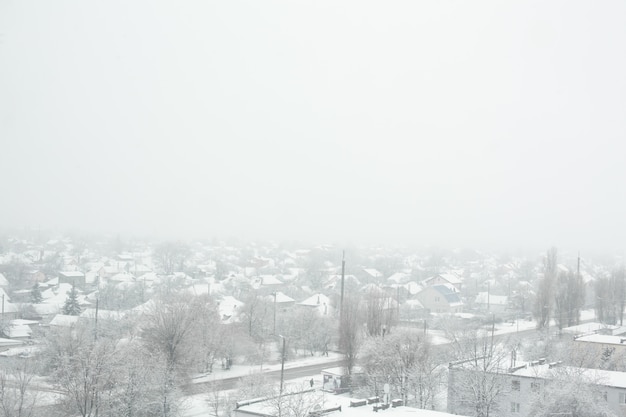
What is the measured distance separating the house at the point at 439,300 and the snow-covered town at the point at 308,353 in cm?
15

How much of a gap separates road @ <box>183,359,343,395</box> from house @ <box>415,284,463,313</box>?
93.3 feet

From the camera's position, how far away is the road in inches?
1206

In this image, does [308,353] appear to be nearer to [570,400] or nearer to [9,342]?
[9,342]

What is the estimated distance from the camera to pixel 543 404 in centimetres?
2078

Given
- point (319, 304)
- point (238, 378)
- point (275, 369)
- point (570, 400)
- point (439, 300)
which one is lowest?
point (275, 369)

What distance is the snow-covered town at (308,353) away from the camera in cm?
2253

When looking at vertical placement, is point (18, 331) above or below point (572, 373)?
below

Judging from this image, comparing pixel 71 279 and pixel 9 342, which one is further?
pixel 71 279

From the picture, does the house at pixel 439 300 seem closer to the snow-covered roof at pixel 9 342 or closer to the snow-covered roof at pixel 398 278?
the snow-covered roof at pixel 398 278

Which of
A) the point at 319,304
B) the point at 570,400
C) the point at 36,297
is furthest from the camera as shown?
the point at 36,297

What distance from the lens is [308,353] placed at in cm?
4544

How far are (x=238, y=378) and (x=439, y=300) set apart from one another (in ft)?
125

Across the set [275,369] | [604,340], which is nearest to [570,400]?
[604,340]

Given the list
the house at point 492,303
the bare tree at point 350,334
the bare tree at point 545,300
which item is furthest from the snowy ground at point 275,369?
the house at point 492,303
